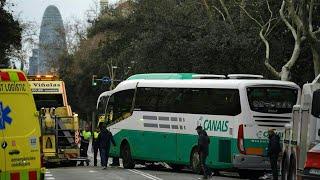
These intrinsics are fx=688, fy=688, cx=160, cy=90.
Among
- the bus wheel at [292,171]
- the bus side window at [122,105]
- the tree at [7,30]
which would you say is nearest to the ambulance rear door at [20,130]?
the bus wheel at [292,171]

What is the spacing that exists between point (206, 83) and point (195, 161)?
2775mm

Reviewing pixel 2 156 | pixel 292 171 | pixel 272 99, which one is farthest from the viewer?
pixel 272 99

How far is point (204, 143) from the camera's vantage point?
72.0 feet

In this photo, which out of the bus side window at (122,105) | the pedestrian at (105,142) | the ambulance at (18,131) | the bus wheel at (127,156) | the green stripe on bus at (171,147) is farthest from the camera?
the bus side window at (122,105)

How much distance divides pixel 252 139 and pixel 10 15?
2594cm

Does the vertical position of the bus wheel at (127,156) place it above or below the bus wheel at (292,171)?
below

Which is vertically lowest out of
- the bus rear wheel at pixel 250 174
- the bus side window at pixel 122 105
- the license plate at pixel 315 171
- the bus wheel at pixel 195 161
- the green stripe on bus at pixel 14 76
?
the bus rear wheel at pixel 250 174

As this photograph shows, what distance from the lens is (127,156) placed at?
28016 mm

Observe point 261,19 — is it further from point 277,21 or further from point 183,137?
point 183,137

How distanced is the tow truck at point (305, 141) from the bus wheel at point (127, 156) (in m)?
9.90

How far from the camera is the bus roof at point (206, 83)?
74.6ft

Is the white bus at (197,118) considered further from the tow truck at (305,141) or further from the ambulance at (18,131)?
the ambulance at (18,131)

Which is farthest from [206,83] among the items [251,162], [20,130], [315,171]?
[20,130]

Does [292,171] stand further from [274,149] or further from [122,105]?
[122,105]
